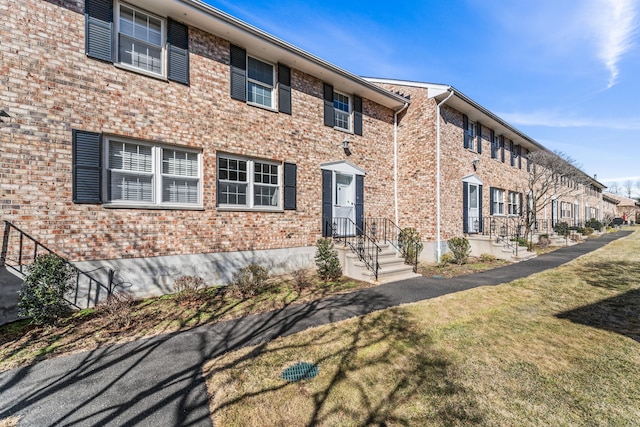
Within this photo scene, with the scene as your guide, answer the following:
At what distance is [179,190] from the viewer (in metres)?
7.03

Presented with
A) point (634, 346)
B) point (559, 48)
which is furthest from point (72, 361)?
point (559, 48)

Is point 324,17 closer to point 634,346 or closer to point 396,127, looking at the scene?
point 396,127

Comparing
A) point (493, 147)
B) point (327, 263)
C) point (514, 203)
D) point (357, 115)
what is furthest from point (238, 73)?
point (514, 203)

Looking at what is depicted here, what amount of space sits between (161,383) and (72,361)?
1.66 m

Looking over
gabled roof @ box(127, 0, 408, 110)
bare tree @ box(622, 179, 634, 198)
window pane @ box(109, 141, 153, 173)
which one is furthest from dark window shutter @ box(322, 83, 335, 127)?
bare tree @ box(622, 179, 634, 198)

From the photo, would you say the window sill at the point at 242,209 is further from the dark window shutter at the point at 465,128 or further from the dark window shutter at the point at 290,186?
the dark window shutter at the point at 465,128

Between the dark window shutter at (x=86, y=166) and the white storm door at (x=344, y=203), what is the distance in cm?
681

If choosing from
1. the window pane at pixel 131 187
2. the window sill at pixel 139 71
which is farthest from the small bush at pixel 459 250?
the window sill at pixel 139 71

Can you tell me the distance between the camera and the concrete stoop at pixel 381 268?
809 centimetres

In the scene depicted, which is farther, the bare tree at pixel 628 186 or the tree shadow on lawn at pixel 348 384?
the bare tree at pixel 628 186

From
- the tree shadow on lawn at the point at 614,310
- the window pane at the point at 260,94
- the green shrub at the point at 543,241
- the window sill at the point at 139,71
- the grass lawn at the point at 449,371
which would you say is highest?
the window pane at the point at 260,94

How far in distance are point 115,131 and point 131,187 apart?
51.1 inches

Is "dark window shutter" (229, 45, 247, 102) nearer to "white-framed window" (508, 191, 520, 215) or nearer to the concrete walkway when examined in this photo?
the concrete walkway

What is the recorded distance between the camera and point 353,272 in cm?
854
